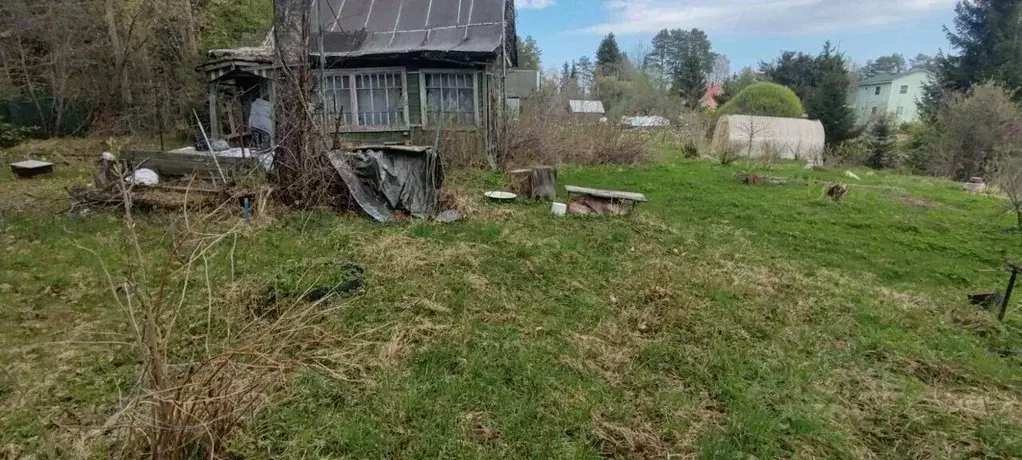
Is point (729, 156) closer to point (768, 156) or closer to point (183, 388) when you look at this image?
point (768, 156)

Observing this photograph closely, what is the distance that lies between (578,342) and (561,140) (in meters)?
8.93

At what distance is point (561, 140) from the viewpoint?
1170 centimetres

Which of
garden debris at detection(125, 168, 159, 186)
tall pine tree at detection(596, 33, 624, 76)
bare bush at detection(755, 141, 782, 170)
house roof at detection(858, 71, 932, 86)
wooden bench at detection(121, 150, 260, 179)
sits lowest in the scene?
bare bush at detection(755, 141, 782, 170)

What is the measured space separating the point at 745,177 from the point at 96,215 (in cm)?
1055

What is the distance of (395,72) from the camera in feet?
32.1

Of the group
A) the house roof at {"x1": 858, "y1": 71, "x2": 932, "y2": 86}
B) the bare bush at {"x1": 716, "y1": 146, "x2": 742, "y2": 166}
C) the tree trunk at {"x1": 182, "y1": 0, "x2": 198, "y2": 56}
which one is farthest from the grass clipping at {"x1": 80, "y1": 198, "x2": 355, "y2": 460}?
the house roof at {"x1": 858, "y1": 71, "x2": 932, "y2": 86}

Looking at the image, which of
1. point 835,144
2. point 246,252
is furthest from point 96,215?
point 835,144

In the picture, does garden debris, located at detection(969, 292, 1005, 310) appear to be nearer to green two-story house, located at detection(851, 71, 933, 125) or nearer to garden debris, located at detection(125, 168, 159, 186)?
garden debris, located at detection(125, 168, 159, 186)

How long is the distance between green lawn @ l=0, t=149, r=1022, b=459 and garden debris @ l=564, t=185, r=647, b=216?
457 mm

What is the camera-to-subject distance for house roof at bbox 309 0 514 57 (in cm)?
932

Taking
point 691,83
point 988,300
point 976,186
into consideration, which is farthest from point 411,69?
point 691,83

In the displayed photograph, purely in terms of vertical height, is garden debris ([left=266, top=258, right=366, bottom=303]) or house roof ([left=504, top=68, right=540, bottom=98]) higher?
house roof ([left=504, top=68, right=540, bottom=98])

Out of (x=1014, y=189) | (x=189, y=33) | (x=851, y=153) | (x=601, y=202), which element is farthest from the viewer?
(x=851, y=153)

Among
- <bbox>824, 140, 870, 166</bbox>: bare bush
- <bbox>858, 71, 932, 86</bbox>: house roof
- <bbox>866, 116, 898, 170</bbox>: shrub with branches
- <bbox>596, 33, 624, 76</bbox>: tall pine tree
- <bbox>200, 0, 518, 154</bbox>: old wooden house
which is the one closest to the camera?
<bbox>200, 0, 518, 154</bbox>: old wooden house
